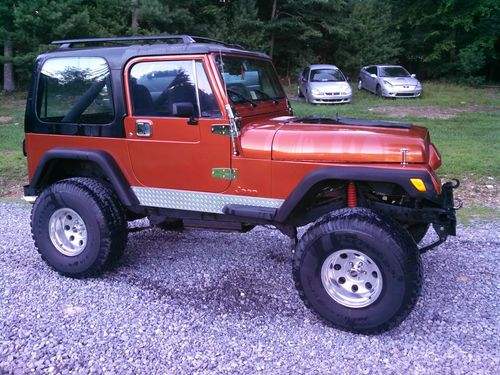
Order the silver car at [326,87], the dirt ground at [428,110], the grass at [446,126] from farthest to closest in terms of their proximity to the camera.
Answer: the silver car at [326,87] → the dirt ground at [428,110] → the grass at [446,126]

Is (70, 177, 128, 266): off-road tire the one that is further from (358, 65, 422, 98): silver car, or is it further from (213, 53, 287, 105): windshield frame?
(358, 65, 422, 98): silver car

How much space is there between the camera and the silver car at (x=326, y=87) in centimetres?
1888

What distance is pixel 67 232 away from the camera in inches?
185

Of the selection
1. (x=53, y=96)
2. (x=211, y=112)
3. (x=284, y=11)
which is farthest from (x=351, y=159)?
(x=284, y=11)

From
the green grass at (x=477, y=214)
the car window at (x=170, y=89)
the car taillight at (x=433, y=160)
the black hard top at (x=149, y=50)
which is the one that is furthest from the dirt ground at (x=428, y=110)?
the car window at (x=170, y=89)

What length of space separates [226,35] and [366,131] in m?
23.8

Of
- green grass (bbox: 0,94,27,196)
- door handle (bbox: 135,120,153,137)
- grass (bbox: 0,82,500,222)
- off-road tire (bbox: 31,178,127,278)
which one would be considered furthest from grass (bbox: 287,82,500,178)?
green grass (bbox: 0,94,27,196)

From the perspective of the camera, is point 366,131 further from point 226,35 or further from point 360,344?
point 226,35

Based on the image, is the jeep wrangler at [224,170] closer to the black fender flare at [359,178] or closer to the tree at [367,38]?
the black fender flare at [359,178]

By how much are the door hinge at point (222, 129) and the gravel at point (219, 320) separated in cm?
142

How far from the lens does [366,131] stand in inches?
151

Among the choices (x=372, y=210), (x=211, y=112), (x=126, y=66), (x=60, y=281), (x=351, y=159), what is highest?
(x=126, y=66)

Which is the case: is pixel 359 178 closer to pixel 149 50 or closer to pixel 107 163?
pixel 149 50

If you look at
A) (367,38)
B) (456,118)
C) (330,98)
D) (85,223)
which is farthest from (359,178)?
(367,38)
